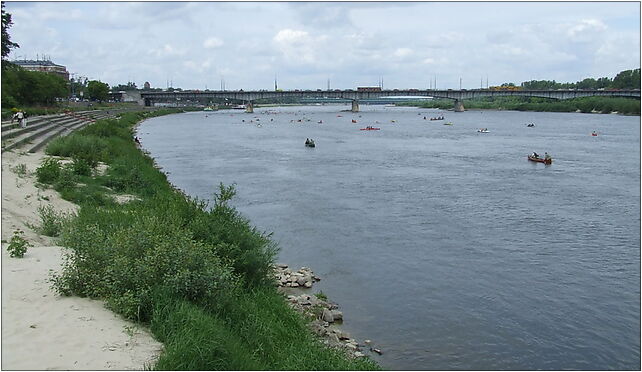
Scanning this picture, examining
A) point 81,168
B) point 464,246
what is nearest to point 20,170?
point 81,168

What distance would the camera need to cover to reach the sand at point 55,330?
8211 millimetres

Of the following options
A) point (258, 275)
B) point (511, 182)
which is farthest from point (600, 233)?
point (258, 275)

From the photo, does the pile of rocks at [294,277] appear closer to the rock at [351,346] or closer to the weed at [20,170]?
the rock at [351,346]

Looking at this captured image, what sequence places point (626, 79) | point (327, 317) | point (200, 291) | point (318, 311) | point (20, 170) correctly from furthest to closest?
1. point (626, 79)
2. point (20, 170)
3. point (318, 311)
4. point (327, 317)
5. point (200, 291)

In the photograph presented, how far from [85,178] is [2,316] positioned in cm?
1666

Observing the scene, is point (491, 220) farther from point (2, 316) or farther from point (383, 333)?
point (2, 316)

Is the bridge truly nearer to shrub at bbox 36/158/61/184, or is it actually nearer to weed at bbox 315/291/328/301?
shrub at bbox 36/158/61/184

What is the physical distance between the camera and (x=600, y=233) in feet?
77.2

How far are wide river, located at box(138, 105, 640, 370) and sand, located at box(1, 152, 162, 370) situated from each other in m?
6.06

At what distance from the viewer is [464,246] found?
2172 cm

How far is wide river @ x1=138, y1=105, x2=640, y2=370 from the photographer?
1429cm

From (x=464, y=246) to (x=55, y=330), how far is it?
51.6 feet

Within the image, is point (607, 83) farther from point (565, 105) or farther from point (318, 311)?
point (318, 311)

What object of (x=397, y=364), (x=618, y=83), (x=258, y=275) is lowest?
(x=397, y=364)
